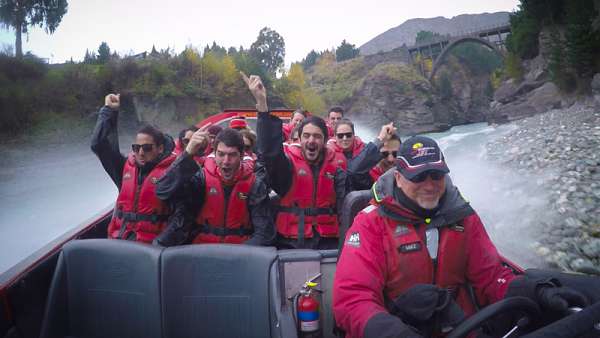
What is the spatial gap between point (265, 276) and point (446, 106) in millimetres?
58042

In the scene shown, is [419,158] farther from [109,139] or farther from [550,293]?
[109,139]

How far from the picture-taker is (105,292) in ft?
8.05

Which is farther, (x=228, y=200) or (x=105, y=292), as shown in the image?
(x=228, y=200)

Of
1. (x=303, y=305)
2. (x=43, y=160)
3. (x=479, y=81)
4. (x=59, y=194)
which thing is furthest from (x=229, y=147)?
(x=479, y=81)

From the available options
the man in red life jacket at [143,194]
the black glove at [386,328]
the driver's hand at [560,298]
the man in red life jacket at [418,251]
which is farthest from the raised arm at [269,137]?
the driver's hand at [560,298]

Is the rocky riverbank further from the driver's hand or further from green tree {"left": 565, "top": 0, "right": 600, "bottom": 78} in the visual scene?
green tree {"left": 565, "top": 0, "right": 600, "bottom": 78}

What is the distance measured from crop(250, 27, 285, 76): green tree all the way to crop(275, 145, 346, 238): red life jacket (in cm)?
4829

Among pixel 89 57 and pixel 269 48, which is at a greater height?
pixel 269 48

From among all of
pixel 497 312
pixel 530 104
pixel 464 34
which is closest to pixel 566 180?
pixel 497 312

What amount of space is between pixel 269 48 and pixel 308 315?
2072 inches

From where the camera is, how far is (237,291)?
237cm

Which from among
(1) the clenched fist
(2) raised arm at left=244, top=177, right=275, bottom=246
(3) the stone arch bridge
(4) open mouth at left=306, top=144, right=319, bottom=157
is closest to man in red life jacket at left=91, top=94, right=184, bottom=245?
(1) the clenched fist

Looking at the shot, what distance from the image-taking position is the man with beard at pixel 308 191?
10.8 feet

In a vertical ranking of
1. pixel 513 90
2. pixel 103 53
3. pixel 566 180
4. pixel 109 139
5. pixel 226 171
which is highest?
pixel 103 53
